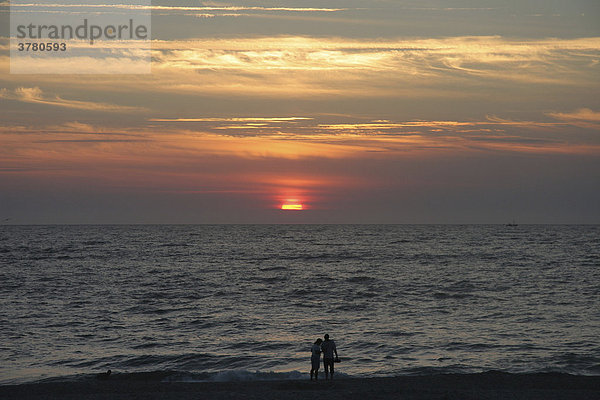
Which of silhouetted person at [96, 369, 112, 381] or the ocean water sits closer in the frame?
silhouetted person at [96, 369, 112, 381]

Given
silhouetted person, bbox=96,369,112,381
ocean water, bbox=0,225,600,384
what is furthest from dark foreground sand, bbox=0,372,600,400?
ocean water, bbox=0,225,600,384

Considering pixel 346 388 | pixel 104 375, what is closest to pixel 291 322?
pixel 104 375

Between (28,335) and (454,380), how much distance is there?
21.9m

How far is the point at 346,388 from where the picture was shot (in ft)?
66.4

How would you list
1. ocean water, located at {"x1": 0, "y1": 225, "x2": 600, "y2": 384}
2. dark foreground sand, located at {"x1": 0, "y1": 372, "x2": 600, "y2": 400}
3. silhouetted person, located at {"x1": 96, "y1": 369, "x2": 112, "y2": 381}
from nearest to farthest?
1. dark foreground sand, located at {"x1": 0, "y1": 372, "x2": 600, "y2": 400}
2. silhouetted person, located at {"x1": 96, "y1": 369, "x2": 112, "y2": 381}
3. ocean water, located at {"x1": 0, "y1": 225, "x2": 600, "y2": 384}

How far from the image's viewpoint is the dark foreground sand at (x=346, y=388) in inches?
741

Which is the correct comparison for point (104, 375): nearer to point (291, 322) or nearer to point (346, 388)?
point (346, 388)

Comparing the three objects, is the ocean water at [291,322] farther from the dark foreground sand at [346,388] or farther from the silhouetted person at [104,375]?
the dark foreground sand at [346,388]

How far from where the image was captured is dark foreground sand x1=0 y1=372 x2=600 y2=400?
1881 cm

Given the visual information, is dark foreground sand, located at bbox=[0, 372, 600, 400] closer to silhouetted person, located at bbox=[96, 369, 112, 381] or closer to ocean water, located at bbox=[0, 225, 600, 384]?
silhouetted person, located at bbox=[96, 369, 112, 381]

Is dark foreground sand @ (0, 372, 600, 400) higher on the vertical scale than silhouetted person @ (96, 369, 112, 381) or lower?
higher

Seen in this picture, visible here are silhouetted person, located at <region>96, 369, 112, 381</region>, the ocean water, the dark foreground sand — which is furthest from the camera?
the ocean water

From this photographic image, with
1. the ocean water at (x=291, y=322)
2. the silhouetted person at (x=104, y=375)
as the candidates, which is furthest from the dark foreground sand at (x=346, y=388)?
the ocean water at (x=291, y=322)

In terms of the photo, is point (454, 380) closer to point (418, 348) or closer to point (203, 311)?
point (418, 348)
